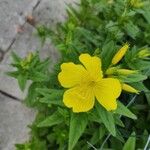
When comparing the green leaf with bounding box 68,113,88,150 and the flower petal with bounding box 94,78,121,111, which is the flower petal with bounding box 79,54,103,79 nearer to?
the flower petal with bounding box 94,78,121,111

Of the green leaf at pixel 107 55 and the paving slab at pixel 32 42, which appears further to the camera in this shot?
the paving slab at pixel 32 42

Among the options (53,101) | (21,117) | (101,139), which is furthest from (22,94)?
(53,101)

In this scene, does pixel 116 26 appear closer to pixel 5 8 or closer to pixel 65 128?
pixel 65 128

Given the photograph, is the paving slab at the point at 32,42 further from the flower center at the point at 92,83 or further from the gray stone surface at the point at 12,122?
the flower center at the point at 92,83

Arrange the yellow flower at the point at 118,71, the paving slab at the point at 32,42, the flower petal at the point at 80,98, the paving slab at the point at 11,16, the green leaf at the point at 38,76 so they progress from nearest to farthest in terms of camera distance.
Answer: the flower petal at the point at 80,98
the yellow flower at the point at 118,71
the green leaf at the point at 38,76
the paving slab at the point at 32,42
the paving slab at the point at 11,16

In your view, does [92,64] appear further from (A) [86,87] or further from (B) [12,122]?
(B) [12,122]

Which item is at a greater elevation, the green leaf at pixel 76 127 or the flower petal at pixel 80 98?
the flower petal at pixel 80 98

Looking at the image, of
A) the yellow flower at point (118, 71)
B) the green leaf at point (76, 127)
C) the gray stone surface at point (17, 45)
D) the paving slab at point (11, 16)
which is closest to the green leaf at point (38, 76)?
the green leaf at point (76, 127)
